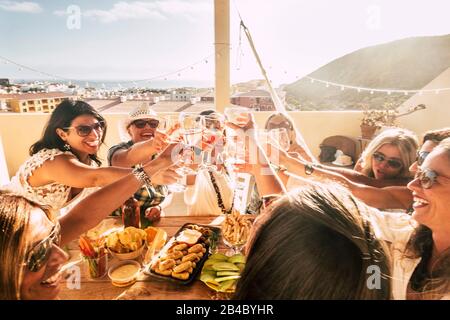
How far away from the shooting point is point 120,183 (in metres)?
1.12

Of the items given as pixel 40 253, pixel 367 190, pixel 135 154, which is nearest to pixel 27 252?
pixel 40 253

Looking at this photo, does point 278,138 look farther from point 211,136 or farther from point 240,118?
point 211,136

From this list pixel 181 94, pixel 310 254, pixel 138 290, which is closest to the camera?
pixel 310 254

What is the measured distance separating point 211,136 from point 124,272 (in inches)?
24.7

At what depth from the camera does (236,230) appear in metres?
1.09

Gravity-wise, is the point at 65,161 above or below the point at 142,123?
below

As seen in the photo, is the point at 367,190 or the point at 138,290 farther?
the point at 367,190

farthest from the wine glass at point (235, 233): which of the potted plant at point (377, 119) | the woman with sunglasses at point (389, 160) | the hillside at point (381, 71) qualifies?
the potted plant at point (377, 119)

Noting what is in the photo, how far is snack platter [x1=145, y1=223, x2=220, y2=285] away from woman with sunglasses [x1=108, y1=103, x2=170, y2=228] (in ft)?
1.00

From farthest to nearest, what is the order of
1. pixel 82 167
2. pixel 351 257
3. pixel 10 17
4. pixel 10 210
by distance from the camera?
pixel 82 167
pixel 10 17
pixel 10 210
pixel 351 257

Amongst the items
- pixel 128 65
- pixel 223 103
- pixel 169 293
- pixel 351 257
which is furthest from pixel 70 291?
pixel 223 103

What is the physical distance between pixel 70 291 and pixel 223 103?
1882mm
